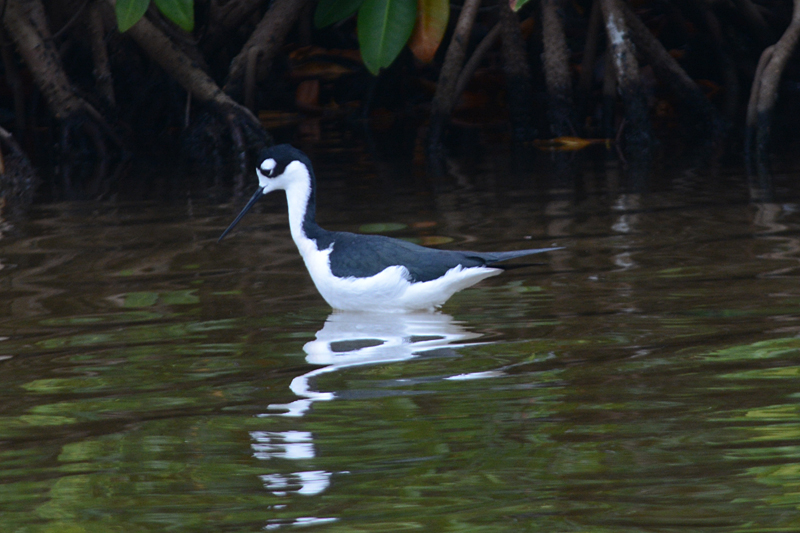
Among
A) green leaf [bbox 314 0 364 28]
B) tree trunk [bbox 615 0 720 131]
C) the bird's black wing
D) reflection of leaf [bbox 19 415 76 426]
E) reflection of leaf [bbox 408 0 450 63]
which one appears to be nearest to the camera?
reflection of leaf [bbox 19 415 76 426]

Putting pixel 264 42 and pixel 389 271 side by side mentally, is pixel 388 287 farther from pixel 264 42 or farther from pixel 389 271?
pixel 264 42

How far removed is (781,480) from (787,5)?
29.9ft

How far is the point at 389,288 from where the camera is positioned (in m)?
4.57

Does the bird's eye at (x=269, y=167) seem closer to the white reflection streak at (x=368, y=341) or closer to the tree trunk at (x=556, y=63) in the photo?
the white reflection streak at (x=368, y=341)

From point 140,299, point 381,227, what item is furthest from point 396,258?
point 381,227

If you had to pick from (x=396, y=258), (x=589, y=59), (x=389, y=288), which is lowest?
(x=389, y=288)

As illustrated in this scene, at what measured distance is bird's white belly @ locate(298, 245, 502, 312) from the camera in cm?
448

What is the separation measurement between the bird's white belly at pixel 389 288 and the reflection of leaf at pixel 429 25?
3636 millimetres

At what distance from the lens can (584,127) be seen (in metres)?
10.9

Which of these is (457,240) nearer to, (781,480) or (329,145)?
(781,480)

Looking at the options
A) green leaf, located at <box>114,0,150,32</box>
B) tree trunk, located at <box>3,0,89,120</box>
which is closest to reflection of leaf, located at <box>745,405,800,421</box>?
green leaf, located at <box>114,0,150,32</box>

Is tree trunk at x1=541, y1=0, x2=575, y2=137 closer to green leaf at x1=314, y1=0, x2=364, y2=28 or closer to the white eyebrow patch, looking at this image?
green leaf at x1=314, y1=0, x2=364, y2=28

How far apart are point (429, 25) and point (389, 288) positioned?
3.87 meters

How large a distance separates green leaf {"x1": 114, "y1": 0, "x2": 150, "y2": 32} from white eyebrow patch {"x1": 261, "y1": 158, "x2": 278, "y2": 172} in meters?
2.64
